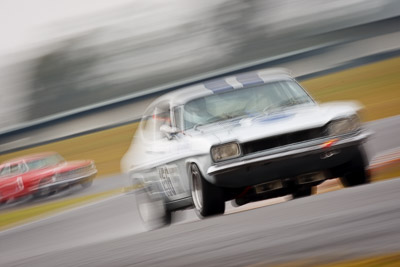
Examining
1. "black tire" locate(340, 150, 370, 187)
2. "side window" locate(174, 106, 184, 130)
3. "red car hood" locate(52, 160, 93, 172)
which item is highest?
"side window" locate(174, 106, 184, 130)

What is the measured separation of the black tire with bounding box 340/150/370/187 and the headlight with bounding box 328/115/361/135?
0.71 ft

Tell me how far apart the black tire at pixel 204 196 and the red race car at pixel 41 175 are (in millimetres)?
11793

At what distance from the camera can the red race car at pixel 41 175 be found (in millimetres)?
19359

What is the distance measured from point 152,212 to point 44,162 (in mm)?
11857

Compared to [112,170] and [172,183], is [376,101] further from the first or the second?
[172,183]

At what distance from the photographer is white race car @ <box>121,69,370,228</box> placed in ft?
23.8

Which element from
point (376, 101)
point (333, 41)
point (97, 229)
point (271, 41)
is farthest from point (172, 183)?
point (271, 41)

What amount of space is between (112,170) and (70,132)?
6.37 m

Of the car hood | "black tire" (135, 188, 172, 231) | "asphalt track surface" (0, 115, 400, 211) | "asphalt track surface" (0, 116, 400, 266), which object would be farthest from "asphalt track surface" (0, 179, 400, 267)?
"asphalt track surface" (0, 115, 400, 211)

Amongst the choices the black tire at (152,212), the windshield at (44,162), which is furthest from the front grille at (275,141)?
the windshield at (44,162)

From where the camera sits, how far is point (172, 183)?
8.20m

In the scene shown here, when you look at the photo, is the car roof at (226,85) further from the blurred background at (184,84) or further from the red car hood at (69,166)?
the red car hood at (69,166)

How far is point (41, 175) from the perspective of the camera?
65.0 feet

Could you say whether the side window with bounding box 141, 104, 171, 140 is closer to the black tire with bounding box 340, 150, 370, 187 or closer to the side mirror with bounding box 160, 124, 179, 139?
the side mirror with bounding box 160, 124, 179, 139
